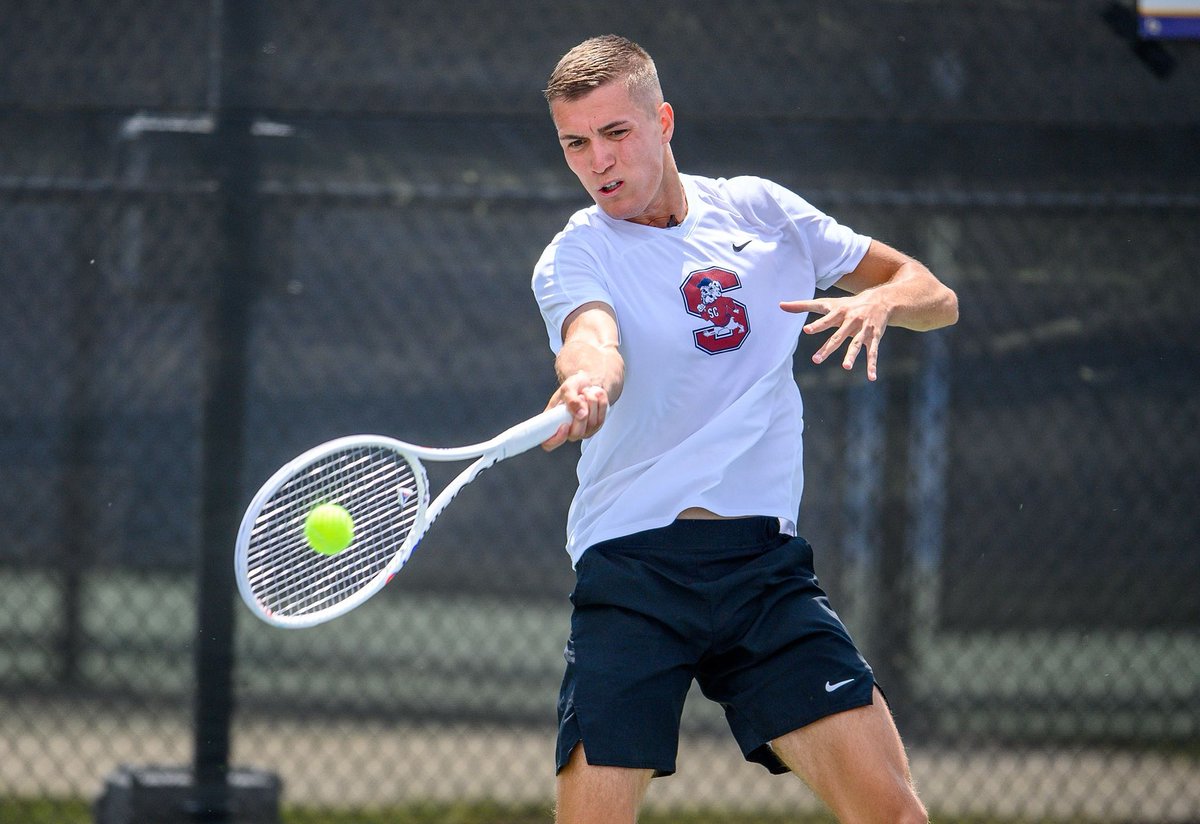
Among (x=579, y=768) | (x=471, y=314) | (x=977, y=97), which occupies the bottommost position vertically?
(x=579, y=768)

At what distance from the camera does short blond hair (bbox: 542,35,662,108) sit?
236cm

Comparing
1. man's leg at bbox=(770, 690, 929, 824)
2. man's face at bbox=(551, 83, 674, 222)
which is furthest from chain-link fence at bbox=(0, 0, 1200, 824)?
man's leg at bbox=(770, 690, 929, 824)

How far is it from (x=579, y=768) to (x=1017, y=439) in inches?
88.3

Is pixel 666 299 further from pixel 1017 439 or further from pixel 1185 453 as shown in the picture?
pixel 1185 453

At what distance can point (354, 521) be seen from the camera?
225 centimetres

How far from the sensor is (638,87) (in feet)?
7.95

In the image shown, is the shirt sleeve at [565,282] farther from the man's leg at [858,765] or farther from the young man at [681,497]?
the man's leg at [858,765]

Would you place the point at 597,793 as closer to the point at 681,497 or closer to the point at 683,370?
the point at 681,497

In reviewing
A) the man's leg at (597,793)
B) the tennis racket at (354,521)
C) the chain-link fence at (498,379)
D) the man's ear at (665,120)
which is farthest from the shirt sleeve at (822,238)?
the chain-link fence at (498,379)

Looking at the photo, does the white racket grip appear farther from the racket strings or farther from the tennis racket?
the racket strings

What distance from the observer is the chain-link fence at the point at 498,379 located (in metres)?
3.67

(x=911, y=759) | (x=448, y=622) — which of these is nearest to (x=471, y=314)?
(x=448, y=622)

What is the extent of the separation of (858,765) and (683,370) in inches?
28.0

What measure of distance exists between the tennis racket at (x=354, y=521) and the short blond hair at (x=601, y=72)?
0.60 meters
